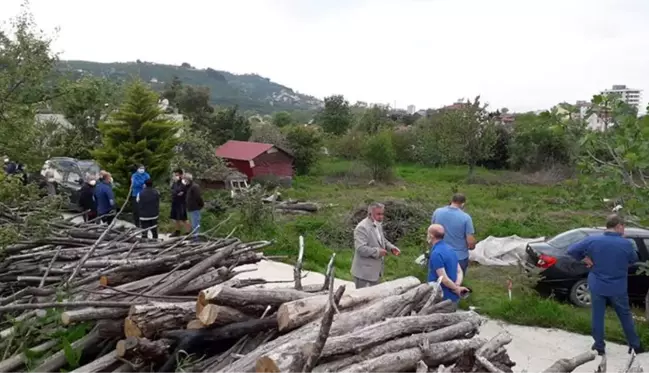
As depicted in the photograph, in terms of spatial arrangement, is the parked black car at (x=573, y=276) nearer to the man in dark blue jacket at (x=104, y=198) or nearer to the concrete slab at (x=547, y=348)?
the concrete slab at (x=547, y=348)

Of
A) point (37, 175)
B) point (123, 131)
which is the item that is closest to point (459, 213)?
point (123, 131)

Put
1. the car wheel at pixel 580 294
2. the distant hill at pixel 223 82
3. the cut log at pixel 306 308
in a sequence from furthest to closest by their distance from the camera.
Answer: the distant hill at pixel 223 82 < the car wheel at pixel 580 294 < the cut log at pixel 306 308

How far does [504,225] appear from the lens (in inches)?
632

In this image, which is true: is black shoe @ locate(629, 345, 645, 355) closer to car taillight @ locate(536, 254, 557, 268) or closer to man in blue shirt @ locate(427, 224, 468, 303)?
car taillight @ locate(536, 254, 557, 268)

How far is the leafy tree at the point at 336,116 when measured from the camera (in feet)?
153

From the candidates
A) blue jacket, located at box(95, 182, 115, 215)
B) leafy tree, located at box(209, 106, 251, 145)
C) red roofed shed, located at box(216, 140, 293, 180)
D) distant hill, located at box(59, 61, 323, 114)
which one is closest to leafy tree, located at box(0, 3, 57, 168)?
blue jacket, located at box(95, 182, 115, 215)

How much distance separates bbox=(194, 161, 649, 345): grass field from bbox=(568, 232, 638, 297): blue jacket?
526mm

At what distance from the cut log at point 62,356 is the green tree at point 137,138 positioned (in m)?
12.3

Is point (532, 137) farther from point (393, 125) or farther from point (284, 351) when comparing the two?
point (284, 351)

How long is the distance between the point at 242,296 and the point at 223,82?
14269 centimetres

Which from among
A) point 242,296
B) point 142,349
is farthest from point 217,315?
point 142,349

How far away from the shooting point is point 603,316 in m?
7.57

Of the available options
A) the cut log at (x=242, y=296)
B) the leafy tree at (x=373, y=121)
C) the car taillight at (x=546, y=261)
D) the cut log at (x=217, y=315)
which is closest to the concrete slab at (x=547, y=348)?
the car taillight at (x=546, y=261)

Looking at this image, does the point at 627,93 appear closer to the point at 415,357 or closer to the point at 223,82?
the point at 415,357
